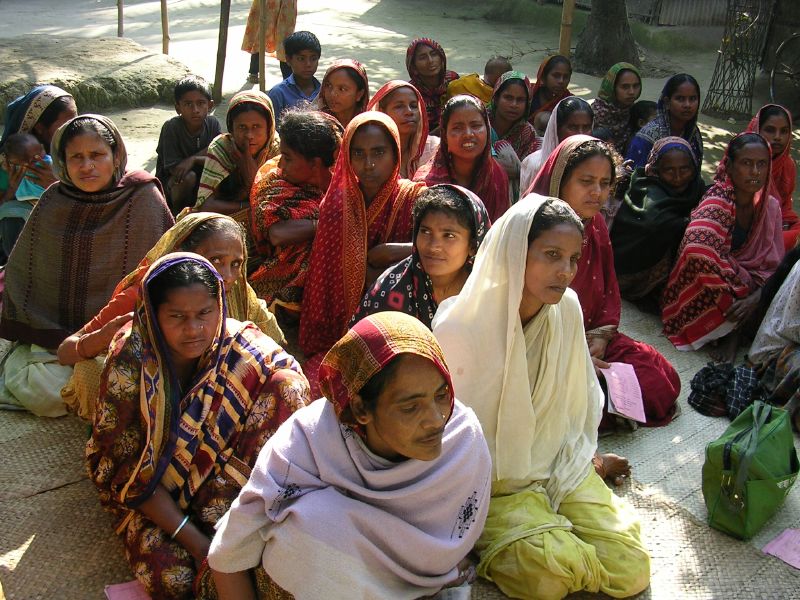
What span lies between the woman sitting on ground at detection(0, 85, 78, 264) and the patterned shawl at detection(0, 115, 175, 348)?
0.79 m

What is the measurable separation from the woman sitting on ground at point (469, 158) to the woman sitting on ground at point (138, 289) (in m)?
1.57

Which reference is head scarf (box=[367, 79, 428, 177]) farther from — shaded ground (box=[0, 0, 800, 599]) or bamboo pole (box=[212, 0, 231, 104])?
bamboo pole (box=[212, 0, 231, 104])

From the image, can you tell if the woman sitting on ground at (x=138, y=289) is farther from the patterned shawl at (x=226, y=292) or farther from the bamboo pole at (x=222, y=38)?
the bamboo pole at (x=222, y=38)

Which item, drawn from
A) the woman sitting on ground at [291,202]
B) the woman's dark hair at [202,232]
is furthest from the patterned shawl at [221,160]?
the woman's dark hair at [202,232]

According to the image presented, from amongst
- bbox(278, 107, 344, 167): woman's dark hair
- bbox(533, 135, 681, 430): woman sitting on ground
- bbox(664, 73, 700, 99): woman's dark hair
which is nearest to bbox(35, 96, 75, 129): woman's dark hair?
bbox(278, 107, 344, 167): woman's dark hair

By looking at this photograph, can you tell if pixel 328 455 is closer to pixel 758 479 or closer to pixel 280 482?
pixel 280 482

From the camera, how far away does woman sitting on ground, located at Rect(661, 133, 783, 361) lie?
442 centimetres

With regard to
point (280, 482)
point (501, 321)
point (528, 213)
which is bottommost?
point (280, 482)

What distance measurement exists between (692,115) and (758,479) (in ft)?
11.6

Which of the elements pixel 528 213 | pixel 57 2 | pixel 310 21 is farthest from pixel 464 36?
pixel 528 213

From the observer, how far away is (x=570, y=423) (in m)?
2.93

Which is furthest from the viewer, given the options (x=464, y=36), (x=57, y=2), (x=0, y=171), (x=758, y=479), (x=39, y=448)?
(x=57, y=2)

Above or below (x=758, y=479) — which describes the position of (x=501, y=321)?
above

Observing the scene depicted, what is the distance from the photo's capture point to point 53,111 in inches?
178
